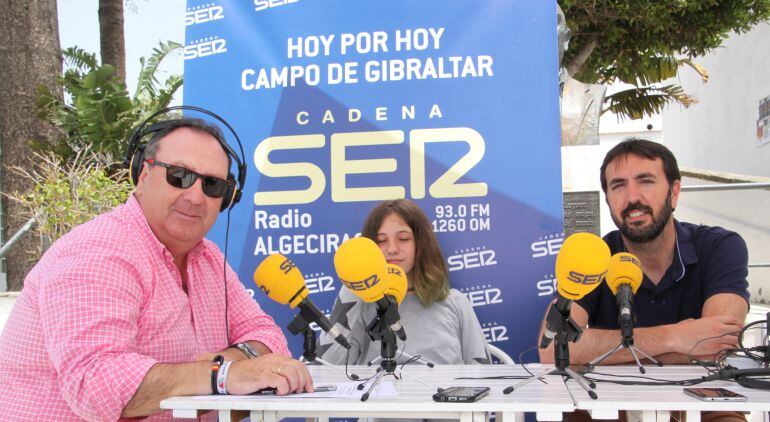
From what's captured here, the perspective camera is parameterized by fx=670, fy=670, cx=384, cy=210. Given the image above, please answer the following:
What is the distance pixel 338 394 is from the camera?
6.52 feet

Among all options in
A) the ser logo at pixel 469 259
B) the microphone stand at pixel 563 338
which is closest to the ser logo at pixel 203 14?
the ser logo at pixel 469 259

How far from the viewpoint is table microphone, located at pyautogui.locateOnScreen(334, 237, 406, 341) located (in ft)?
7.02

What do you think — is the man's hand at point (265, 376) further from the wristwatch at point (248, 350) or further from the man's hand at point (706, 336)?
the man's hand at point (706, 336)

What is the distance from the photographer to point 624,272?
241 cm

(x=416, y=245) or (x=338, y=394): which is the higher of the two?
(x=416, y=245)

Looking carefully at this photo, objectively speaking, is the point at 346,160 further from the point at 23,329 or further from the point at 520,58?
the point at 23,329

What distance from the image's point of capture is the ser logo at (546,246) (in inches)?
142

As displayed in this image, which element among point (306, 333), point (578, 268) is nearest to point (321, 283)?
point (306, 333)

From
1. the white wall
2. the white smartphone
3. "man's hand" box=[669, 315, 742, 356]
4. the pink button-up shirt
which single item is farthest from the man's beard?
the white wall

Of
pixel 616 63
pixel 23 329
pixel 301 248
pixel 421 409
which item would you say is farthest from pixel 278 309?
pixel 616 63

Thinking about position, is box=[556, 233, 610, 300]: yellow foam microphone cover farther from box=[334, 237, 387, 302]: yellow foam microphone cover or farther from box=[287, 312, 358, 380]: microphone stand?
box=[287, 312, 358, 380]: microphone stand

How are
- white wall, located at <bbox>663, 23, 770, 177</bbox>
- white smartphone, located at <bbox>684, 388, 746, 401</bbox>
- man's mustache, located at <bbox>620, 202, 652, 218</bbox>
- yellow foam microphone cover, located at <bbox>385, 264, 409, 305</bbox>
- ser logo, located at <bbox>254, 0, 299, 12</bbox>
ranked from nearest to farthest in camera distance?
white smartphone, located at <bbox>684, 388, 746, 401</bbox>
yellow foam microphone cover, located at <bbox>385, 264, 409, 305</bbox>
man's mustache, located at <bbox>620, 202, 652, 218</bbox>
ser logo, located at <bbox>254, 0, 299, 12</bbox>
white wall, located at <bbox>663, 23, 770, 177</bbox>

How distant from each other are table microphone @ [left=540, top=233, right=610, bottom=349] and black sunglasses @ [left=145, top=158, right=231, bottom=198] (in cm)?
119

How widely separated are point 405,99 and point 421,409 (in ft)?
7.79
